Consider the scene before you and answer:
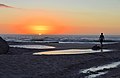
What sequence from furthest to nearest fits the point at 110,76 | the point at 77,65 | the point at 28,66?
1. the point at 77,65
2. the point at 28,66
3. the point at 110,76

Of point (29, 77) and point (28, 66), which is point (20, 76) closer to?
point (29, 77)

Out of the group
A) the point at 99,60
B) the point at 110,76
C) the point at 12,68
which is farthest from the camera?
the point at 99,60

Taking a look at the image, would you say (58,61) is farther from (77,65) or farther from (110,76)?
(110,76)

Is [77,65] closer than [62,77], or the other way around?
[62,77]

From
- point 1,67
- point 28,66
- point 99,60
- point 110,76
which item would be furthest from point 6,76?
point 99,60

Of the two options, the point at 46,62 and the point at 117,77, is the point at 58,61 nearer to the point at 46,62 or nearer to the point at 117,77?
the point at 46,62

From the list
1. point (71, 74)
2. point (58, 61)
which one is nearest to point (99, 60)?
point (58, 61)

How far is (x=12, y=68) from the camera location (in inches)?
637

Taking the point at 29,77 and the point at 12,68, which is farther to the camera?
the point at 12,68

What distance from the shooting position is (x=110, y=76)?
15.1m

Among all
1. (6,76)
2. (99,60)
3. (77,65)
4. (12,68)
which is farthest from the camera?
(99,60)

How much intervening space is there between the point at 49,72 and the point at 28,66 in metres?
1.77

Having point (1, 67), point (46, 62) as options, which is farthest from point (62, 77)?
point (46, 62)

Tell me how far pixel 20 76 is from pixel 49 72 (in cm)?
202
